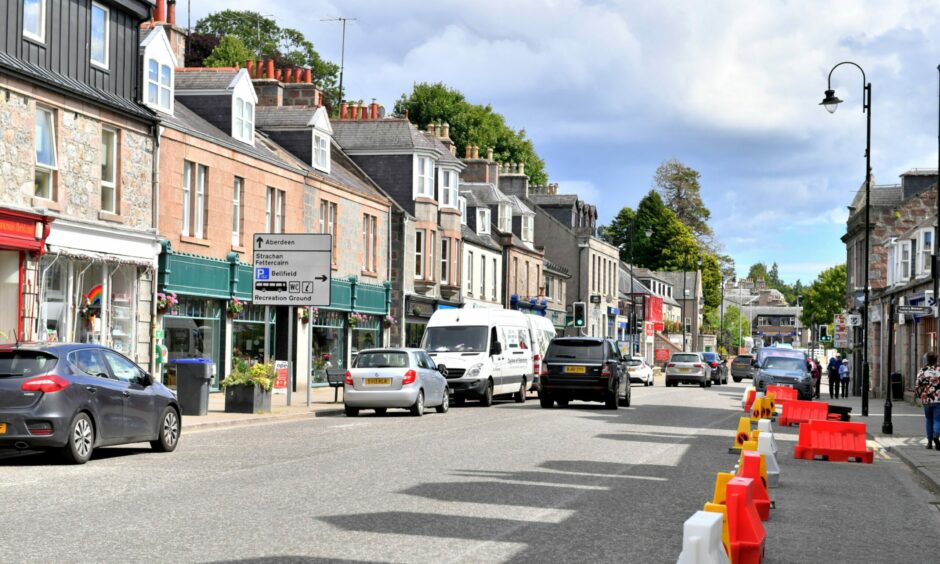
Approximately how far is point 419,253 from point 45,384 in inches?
1365

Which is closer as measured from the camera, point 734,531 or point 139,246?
point 734,531

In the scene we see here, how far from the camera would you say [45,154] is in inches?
978

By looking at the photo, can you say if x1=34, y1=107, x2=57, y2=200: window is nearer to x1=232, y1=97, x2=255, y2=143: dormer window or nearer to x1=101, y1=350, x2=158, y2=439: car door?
x1=101, y1=350, x2=158, y2=439: car door

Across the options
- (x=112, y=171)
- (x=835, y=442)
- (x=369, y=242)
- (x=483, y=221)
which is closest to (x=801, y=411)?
(x=835, y=442)

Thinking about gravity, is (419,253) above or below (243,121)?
below

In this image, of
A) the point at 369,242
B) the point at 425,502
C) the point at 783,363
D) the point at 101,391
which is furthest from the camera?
the point at 369,242

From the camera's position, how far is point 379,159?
49.4 m

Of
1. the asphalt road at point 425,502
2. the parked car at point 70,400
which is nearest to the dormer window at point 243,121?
the asphalt road at point 425,502

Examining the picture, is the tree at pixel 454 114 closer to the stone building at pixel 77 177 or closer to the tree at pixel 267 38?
the tree at pixel 267 38

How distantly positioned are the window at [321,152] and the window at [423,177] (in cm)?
673

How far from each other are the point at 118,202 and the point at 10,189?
426 centimetres

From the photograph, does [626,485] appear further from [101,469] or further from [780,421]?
[780,421]

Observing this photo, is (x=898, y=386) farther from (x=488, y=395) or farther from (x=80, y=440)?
(x=80, y=440)

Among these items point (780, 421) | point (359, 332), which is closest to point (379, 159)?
point (359, 332)
